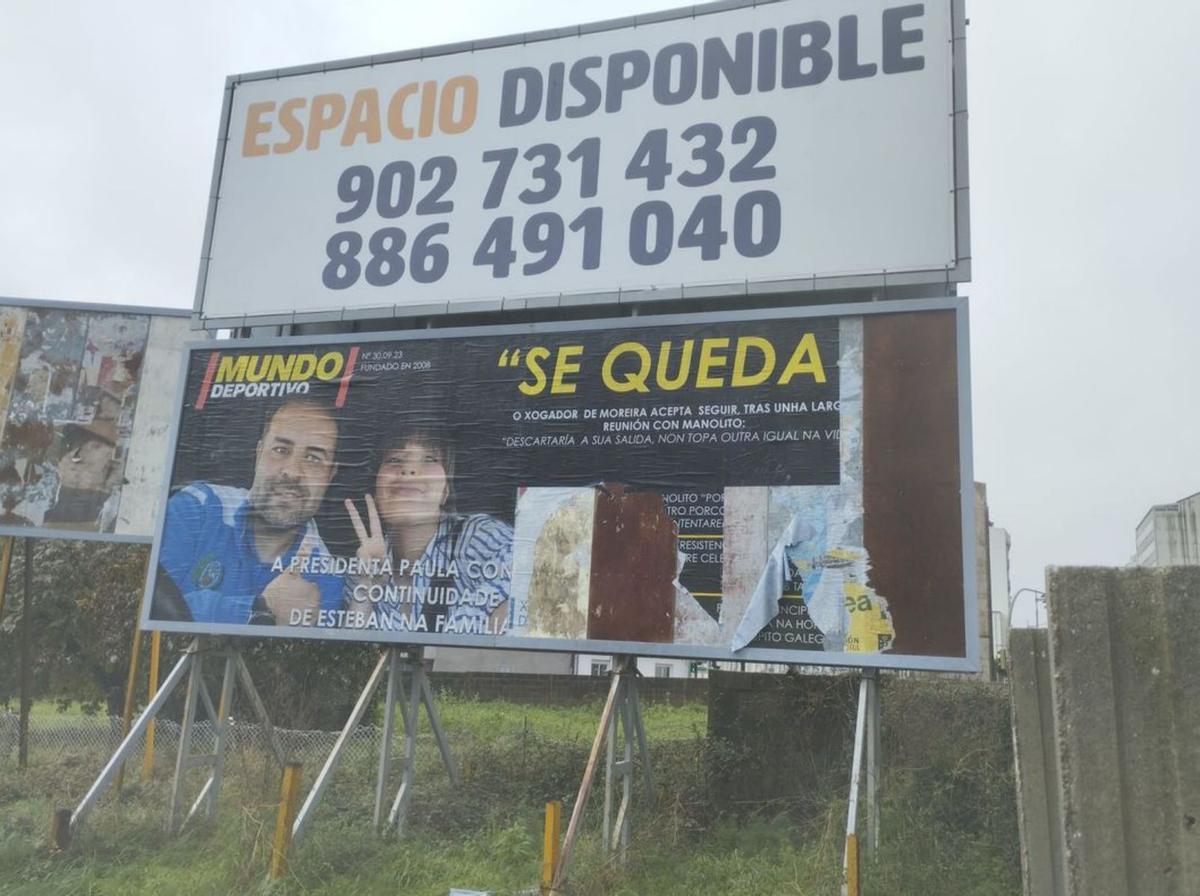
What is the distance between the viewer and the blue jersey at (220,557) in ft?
30.5

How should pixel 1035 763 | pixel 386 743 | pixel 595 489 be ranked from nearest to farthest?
pixel 1035 763 < pixel 595 489 < pixel 386 743

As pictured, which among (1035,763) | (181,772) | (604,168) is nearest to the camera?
(1035,763)

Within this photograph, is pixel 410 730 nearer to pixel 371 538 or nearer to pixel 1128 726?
pixel 371 538

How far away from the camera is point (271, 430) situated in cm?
979

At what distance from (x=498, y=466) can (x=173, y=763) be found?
6358 millimetres

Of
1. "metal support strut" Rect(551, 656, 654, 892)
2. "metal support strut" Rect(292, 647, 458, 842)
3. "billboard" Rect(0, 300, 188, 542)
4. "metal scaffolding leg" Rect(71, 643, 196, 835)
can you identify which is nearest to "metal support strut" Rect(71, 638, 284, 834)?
"metal scaffolding leg" Rect(71, 643, 196, 835)

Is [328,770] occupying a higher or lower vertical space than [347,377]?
lower

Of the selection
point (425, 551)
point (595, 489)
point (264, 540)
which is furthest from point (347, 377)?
point (595, 489)

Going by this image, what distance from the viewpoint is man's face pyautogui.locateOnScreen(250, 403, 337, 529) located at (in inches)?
372

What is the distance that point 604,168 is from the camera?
9617mm

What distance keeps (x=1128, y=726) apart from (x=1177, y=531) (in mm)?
39274

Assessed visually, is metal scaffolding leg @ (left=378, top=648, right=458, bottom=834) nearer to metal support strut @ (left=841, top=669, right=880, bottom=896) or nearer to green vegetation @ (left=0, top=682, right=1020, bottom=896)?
green vegetation @ (left=0, top=682, right=1020, bottom=896)

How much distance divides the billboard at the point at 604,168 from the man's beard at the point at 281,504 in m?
1.83

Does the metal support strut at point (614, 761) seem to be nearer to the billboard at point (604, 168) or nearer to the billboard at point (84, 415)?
the billboard at point (604, 168)
